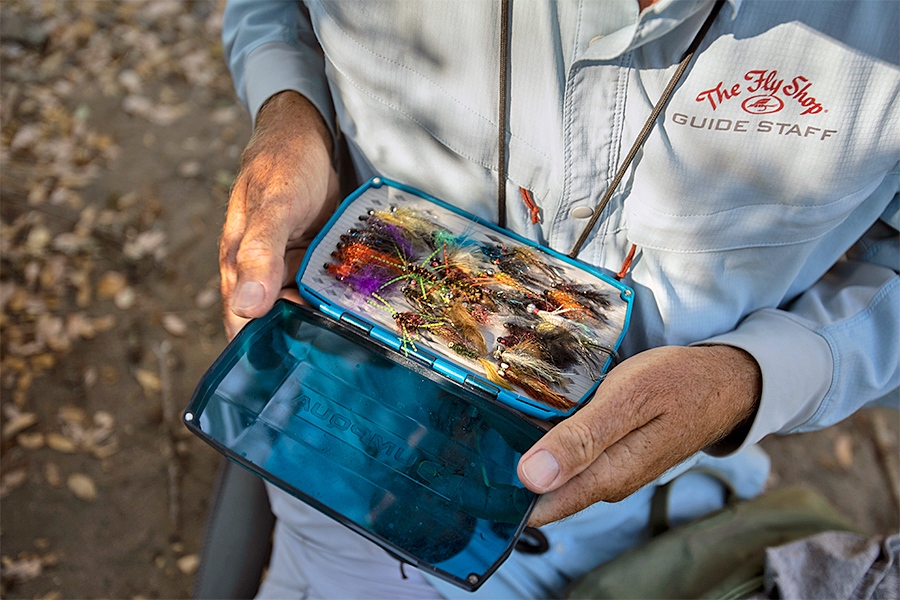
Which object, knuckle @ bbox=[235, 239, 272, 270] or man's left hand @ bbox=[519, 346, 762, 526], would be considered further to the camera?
knuckle @ bbox=[235, 239, 272, 270]

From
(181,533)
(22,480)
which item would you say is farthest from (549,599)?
(22,480)

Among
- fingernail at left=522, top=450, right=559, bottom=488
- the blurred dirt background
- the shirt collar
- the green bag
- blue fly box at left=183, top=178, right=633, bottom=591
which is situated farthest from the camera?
the blurred dirt background

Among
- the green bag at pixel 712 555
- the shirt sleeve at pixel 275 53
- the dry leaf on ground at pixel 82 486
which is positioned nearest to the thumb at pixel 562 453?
the green bag at pixel 712 555

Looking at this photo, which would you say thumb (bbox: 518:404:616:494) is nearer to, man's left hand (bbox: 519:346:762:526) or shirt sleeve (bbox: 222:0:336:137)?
man's left hand (bbox: 519:346:762:526)

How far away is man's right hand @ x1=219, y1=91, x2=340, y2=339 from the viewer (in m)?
1.27

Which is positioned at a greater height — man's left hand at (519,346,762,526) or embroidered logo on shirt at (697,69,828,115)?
embroidered logo on shirt at (697,69,828,115)

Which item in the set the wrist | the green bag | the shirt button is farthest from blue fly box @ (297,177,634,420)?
the green bag

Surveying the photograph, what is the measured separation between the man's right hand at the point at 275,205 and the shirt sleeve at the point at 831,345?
1.05m

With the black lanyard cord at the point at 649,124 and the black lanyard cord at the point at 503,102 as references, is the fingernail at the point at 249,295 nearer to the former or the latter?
the black lanyard cord at the point at 503,102

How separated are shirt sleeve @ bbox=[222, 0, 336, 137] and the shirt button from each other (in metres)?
0.78

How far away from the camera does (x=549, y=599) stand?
61.9 inches

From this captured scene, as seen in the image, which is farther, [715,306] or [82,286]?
[82,286]

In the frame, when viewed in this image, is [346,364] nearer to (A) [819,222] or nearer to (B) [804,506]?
(A) [819,222]

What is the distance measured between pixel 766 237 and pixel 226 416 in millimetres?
1281
